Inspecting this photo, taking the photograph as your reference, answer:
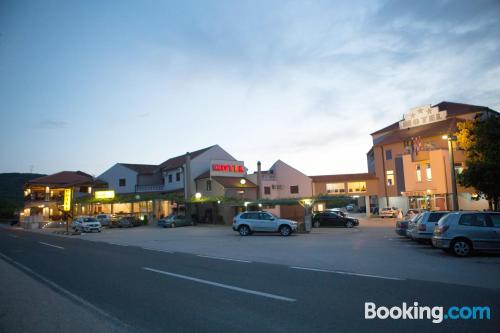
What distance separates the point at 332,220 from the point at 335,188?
2428cm

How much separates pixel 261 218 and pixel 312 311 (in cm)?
1970

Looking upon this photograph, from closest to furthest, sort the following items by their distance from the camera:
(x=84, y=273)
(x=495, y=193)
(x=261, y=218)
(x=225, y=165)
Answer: (x=84, y=273) → (x=495, y=193) → (x=261, y=218) → (x=225, y=165)

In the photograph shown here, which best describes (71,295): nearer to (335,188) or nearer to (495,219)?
(495,219)

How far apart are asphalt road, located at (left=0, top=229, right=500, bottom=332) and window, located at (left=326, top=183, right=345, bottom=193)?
4731 centimetres

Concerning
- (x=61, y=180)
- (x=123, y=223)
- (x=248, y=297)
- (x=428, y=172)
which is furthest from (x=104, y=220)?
(x=248, y=297)

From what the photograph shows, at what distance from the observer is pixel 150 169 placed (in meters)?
59.0

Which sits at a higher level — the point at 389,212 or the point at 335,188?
the point at 335,188

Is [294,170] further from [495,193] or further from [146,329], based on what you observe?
[146,329]

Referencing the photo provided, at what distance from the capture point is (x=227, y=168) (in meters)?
49.0

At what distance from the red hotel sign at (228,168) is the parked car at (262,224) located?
2136 centimetres

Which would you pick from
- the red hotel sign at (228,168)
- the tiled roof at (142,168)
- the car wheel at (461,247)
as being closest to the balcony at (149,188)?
the tiled roof at (142,168)

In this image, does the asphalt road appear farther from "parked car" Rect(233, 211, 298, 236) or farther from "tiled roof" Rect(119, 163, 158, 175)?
"tiled roof" Rect(119, 163, 158, 175)

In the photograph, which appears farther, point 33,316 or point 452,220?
point 452,220

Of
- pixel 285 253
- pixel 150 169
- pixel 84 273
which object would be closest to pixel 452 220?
pixel 285 253
